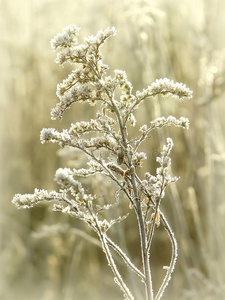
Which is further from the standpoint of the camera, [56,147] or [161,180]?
[56,147]

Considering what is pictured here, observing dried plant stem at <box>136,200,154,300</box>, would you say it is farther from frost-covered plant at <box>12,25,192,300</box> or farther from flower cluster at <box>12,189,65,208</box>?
flower cluster at <box>12,189,65,208</box>

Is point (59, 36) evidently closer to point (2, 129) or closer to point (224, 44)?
point (224, 44)

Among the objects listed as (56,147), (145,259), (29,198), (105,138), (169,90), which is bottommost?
(145,259)

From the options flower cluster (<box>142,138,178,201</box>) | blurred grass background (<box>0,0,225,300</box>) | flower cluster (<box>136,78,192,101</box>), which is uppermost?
blurred grass background (<box>0,0,225,300</box>)

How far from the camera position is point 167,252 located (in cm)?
554

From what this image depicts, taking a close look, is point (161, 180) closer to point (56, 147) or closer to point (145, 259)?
point (145, 259)

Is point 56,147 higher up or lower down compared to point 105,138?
higher up

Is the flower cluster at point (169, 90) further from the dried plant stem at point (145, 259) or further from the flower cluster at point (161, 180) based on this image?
the dried plant stem at point (145, 259)

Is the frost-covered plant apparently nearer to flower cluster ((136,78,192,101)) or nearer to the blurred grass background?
flower cluster ((136,78,192,101))

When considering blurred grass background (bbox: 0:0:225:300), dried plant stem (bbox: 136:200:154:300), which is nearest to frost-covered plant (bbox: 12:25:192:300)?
dried plant stem (bbox: 136:200:154:300)

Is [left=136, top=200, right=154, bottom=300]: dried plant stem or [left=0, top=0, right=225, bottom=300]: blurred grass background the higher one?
[left=0, top=0, right=225, bottom=300]: blurred grass background

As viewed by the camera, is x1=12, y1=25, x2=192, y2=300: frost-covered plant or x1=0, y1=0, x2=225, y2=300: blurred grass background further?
x1=0, y1=0, x2=225, y2=300: blurred grass background

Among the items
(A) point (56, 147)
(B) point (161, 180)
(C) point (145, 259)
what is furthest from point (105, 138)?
(A) point (56, 147)

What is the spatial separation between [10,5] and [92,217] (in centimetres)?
559
